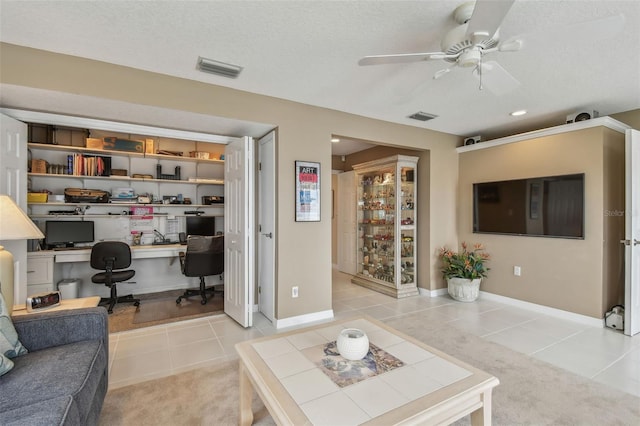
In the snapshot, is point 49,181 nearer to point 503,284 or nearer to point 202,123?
point 202,123

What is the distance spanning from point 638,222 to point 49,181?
7070 mm

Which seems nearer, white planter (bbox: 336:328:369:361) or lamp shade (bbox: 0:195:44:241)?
white planter (bbox: 336:328:369:361)

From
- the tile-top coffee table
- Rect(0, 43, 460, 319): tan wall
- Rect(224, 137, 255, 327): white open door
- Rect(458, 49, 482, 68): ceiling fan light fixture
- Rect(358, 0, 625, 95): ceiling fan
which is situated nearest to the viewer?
the tile-top coffee table

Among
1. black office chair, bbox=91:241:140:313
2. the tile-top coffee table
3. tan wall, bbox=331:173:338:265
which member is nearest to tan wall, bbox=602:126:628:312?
the tile-top coffee table

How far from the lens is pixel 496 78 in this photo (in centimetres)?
204

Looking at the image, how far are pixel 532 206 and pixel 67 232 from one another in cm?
609

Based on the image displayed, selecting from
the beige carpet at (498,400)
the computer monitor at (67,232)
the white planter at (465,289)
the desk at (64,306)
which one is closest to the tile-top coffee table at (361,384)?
the beige carpet at (498,400)

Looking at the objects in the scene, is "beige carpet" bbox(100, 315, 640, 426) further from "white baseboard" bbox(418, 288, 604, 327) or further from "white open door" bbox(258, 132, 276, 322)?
"white baseboard" bbox(418, 288, 604, 327)

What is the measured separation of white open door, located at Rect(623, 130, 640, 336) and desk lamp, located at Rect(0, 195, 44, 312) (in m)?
5.16

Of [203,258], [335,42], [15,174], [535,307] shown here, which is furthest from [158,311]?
[535,307]

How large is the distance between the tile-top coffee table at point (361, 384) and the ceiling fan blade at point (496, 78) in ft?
5.97

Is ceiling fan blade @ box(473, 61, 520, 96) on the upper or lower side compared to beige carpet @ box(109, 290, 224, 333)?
upper

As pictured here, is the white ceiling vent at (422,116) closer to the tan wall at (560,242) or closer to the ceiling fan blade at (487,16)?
the tan wall at (560,242)

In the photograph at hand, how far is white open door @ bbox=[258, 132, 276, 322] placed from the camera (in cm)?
334
